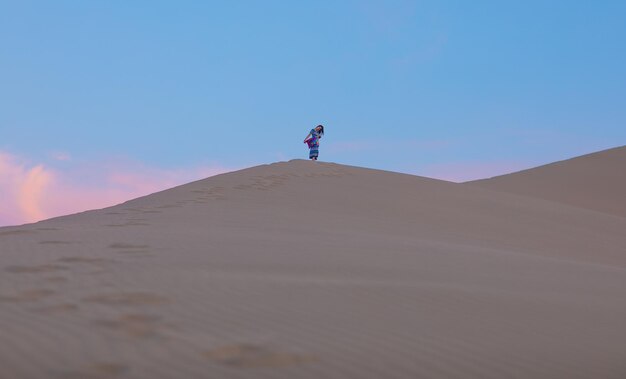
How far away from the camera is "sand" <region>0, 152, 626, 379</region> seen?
2883mm

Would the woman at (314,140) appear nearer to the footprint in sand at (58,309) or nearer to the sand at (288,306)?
the sand at (288,306)

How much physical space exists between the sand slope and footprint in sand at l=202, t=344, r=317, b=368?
69.1 feet

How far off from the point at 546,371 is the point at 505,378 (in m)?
0.25

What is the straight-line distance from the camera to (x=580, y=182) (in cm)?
2573

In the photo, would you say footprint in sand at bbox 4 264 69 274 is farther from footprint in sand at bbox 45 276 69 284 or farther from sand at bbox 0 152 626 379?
footprint in sand at bbox 45 276 69 284

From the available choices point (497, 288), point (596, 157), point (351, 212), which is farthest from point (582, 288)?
point (596, 157)

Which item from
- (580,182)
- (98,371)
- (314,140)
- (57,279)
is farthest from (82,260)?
(580,182)

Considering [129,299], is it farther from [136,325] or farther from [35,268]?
[35,268]

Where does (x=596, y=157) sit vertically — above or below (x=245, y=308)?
above

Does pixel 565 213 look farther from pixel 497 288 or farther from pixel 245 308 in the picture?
pixel 245 308

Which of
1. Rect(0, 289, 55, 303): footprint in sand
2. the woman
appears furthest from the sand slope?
Rect(0, 289, 55, 303): footprint in sand

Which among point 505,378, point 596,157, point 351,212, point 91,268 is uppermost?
point 596,157

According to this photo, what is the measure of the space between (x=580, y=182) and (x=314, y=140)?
45.7 feet

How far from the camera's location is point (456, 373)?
9.62 feet
